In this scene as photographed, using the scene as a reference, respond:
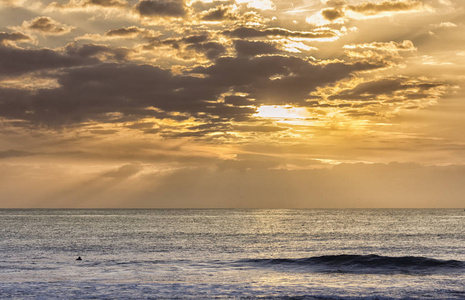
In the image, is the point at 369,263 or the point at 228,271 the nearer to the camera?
the point at 228,271

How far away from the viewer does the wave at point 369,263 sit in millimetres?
61156

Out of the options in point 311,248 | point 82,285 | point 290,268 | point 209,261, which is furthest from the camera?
point 311,248

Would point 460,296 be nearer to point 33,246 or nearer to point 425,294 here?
point 425,294

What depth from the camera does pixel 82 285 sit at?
4759cm

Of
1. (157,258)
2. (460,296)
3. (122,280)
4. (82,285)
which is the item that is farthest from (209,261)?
(460,296)

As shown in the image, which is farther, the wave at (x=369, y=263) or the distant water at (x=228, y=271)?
the wave at (x=369, y=263)

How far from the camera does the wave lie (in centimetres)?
6116

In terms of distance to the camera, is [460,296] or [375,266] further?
[375,266]

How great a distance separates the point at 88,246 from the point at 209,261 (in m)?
33.1

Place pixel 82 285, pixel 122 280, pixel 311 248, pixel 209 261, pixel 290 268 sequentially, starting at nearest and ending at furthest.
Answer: pixel 82 285 → pixel 122 280 → pixel 290 268 → pixel 209 261 → pixel 311 248

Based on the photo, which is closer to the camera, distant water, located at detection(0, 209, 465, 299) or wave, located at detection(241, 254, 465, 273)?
distant water, located at detection(0, 209, 465, 299)

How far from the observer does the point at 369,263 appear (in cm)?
6575

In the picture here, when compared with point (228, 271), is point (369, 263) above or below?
below

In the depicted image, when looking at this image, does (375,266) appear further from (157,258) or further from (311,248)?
(157,258)
